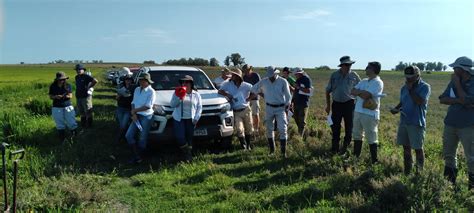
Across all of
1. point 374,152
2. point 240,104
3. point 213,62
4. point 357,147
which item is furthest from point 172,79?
point 213,62

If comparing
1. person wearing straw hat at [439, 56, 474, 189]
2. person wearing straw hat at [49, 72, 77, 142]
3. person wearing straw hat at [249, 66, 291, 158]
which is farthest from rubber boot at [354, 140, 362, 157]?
person wearing straw hat at [49, 72, 77, 142]

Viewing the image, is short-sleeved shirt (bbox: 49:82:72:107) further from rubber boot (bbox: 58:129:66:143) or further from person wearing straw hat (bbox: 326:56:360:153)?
person wearing straw hat (bbox: 326:56:360:153)

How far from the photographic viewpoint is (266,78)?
7.96 m

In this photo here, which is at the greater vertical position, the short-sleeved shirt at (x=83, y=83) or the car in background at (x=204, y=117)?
the short-sleeved shirt at (x=83, y=83)

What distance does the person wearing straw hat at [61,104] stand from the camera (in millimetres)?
9180

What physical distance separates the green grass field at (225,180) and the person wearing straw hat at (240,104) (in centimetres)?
37

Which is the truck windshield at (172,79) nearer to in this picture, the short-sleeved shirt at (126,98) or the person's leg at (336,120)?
the short-sleeved shirt at (126,98)

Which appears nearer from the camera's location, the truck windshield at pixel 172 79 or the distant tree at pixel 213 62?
the truck windshield at pixel 172 79

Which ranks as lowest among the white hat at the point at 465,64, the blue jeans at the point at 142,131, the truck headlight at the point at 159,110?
the blue jeans at the point at 142,131

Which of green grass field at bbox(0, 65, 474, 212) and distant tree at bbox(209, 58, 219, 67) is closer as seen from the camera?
green grass field at bbox(0, 65, 474, 212)

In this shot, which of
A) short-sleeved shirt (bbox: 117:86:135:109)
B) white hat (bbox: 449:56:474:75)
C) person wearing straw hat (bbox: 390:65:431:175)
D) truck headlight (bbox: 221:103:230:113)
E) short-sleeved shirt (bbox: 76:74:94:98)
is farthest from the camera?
short-sleeved shirt (bbox: 76:74:94:98)

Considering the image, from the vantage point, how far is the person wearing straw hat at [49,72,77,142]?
9.18 metres

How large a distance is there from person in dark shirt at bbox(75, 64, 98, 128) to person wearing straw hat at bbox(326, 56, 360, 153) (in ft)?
19.7

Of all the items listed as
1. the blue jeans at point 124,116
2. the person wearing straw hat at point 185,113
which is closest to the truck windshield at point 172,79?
the blue jeans at point 124,116
